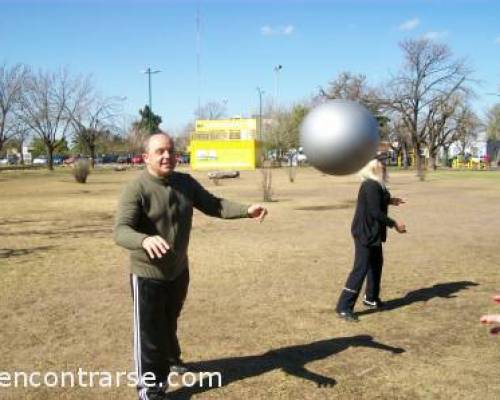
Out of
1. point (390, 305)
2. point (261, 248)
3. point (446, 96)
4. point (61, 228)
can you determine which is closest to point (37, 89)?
point (446, 96)

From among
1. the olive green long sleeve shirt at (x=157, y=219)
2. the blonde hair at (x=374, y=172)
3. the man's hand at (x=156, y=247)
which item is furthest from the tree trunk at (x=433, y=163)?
the man's hand at (x=156, y=247)

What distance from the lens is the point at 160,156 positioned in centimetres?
411

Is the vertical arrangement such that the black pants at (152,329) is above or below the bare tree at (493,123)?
below

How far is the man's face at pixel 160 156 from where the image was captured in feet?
13.5

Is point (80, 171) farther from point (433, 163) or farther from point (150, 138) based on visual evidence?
point (433, 163)

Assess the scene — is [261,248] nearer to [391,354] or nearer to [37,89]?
[391,354]

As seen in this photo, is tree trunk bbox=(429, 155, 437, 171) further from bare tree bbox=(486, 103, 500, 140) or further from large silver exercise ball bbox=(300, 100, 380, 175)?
large silver exercise ball bbox=(300, 100, 380, 175)

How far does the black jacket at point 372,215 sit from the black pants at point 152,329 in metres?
2.77

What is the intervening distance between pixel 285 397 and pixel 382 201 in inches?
110

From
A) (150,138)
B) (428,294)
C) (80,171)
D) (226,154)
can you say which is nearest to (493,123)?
(226,154)

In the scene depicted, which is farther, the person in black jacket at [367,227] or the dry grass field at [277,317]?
the person in black jacket at [367,227]

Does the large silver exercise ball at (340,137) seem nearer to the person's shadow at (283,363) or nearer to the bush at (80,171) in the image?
the person's shadow at (283,363)

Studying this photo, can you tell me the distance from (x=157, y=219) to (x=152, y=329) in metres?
0.80

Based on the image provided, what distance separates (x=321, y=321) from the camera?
245 inches
